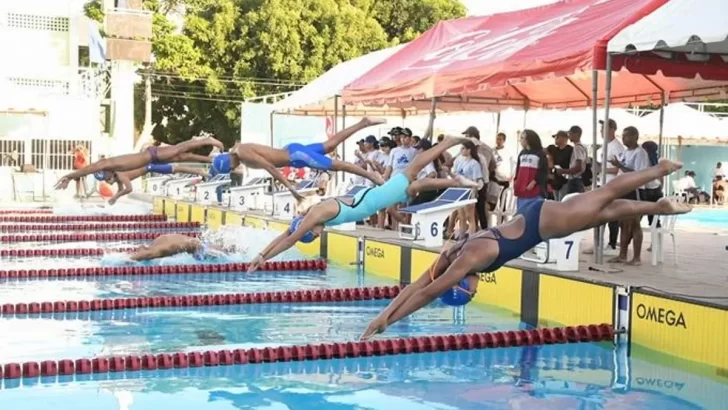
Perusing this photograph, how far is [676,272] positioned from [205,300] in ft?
15.5

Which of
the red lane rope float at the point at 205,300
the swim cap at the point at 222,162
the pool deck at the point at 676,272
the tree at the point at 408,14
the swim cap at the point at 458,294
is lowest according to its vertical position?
the red lane rope float at the point at 205,300

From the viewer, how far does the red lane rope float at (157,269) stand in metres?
11.1

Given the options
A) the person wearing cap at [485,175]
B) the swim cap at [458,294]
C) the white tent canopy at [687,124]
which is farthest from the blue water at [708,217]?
the swim cap at [458,294]

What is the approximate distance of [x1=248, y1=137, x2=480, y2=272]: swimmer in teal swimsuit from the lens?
26.1 ft

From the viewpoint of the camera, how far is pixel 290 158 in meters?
9.67

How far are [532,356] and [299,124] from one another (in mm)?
23281

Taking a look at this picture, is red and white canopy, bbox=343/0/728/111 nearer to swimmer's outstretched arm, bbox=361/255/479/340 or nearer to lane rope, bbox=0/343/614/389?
lane rope, bbox=0/343/614/389

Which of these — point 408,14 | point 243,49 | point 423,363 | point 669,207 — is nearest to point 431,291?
point 669,207

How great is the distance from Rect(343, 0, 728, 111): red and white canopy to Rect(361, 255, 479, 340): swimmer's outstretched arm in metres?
3.76

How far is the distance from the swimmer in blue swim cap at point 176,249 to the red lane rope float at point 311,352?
5.45m

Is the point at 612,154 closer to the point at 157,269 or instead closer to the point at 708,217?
the point at 157,269

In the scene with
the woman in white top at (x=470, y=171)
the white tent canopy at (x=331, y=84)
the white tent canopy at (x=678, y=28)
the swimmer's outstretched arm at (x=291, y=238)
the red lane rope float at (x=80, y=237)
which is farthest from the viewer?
the white tent canopy at (x=331, y=84)

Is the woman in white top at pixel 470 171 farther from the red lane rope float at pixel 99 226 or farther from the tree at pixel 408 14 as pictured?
the tree at pixel 408 14

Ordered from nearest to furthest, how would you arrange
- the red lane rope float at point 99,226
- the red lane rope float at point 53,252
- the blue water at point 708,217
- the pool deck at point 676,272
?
the pool deck at point 676,272 < the red lane rope float at point 53,252 < the red lane rope float at point 99,226 < the blue water at point 708,217
